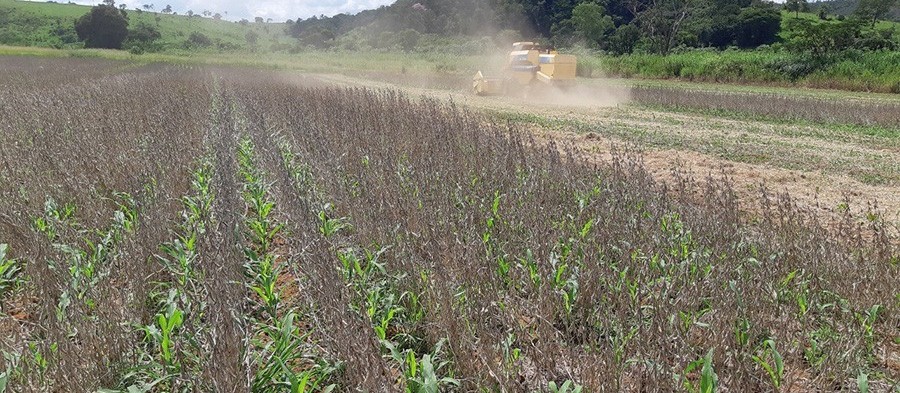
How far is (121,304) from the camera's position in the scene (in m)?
3.08

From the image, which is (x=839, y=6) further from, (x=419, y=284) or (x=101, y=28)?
(x=419, y=284)

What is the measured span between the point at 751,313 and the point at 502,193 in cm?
255

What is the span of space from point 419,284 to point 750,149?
8.03 metres

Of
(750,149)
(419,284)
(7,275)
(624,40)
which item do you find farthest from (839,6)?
(7,275)

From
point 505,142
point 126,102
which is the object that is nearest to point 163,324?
point 505,142

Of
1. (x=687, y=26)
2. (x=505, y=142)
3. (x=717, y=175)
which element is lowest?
(x=717, y=175)

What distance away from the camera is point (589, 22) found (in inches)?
1709

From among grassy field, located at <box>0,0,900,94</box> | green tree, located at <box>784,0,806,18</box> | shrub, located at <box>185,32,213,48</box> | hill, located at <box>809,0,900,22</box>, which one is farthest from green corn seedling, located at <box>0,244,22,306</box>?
hill, located at <box>809,0,900,22</box>

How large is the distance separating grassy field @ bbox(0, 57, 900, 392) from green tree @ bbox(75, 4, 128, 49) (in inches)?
2241

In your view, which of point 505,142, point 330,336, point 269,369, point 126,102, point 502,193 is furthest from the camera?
point 126,102

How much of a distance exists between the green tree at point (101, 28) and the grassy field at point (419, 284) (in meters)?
56.9

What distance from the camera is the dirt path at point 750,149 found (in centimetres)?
680

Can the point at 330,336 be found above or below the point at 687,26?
below

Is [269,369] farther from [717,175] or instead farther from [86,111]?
[86,111]
